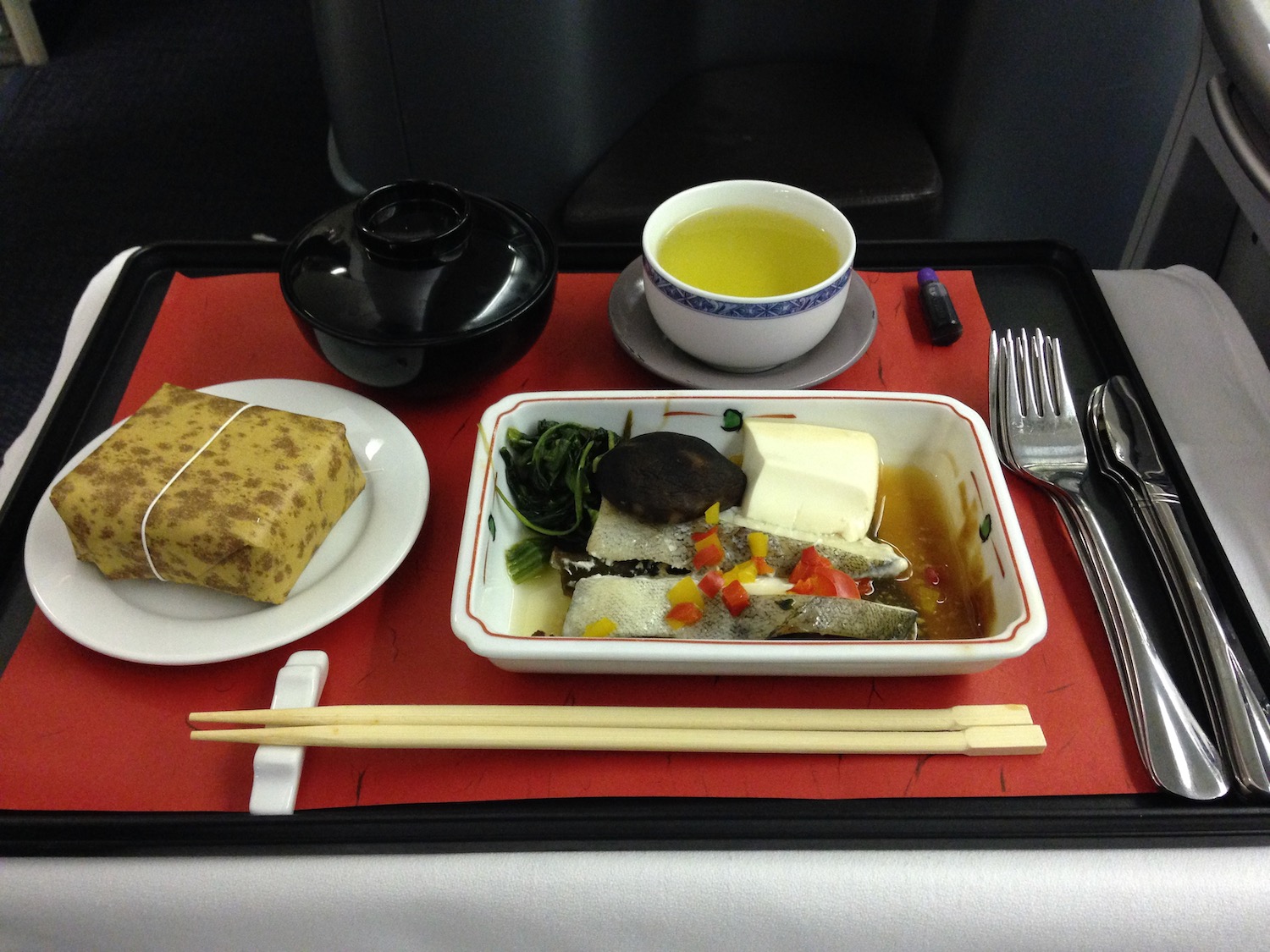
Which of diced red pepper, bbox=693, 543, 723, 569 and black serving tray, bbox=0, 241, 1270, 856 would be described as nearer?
black serving tray, bbox=0, 241, 1270, 856

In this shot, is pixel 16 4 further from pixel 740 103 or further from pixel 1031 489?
pixel 1031 489

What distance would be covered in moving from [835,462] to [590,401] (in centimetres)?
27

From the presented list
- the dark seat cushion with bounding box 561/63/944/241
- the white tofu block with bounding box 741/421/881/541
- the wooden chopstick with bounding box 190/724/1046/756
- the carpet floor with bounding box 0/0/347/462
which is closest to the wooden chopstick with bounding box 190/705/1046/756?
the wooden chopstick with bounding box 190/724/1046/756

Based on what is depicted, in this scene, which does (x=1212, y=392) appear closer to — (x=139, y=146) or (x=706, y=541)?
(x=706, y=541)

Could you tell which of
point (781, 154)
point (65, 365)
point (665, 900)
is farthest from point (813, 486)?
point (781, 154)

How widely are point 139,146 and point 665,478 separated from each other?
286 cm

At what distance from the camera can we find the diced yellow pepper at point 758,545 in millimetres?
935

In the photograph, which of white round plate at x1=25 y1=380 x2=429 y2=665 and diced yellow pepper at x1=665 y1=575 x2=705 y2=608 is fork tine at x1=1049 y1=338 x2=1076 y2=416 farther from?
white round plate at x1=25 y1=380 x2=429 y2=665

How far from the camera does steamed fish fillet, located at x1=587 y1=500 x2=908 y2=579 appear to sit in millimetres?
936

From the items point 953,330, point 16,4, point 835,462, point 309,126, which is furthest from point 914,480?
point 16,4

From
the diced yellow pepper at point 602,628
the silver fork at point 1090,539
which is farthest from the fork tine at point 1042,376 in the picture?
the diced yellow pepper at point 602,628

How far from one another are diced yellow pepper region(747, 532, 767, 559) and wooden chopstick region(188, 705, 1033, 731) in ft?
0.57

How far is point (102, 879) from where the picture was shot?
79cm

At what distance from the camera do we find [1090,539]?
975 mm
